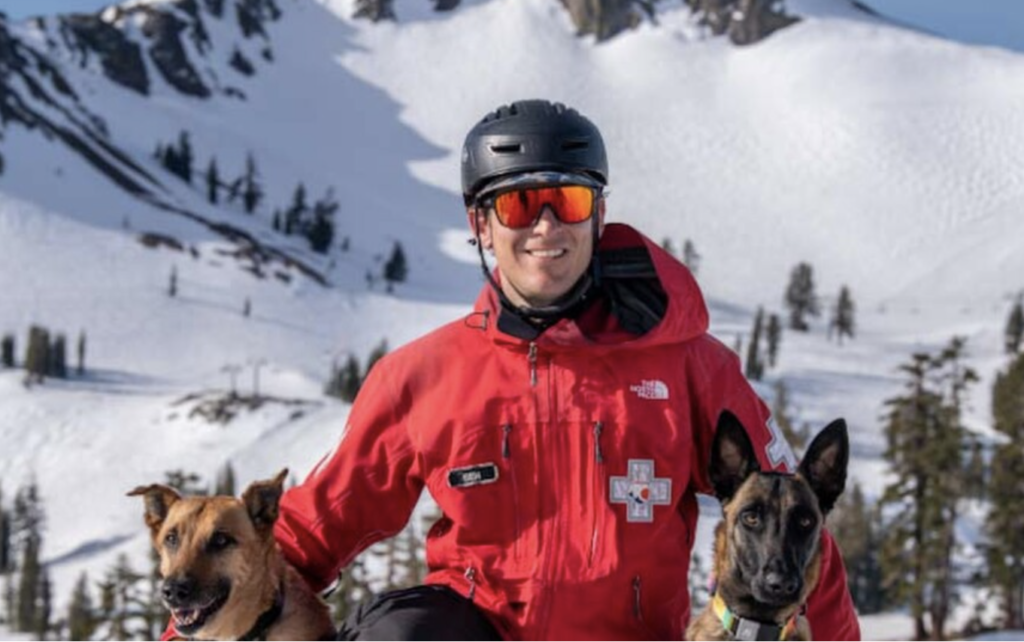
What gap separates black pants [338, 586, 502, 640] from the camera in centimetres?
528

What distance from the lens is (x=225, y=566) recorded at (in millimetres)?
5211

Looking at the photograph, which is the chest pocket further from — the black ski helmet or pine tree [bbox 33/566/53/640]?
pine tree [bbox 33/566/53/640]

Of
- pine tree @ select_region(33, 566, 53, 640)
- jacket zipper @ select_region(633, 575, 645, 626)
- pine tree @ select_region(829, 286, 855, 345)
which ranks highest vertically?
pine tree @ select_region(829, 286, 855, 345)

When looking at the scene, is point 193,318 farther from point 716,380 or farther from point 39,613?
point 716,380

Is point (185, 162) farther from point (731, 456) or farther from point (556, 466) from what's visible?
point (731, 456)

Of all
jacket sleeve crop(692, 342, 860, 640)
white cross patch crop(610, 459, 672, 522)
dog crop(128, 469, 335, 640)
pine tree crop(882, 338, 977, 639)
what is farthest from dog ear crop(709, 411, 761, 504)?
pine tree crop(882, 338, 977, 639)

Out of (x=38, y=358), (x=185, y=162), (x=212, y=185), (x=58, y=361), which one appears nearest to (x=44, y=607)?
(x=38, y=358)

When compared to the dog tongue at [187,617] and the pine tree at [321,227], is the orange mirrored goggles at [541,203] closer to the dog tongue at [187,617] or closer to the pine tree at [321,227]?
the dog tongue at [187,617]

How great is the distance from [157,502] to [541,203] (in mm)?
2389

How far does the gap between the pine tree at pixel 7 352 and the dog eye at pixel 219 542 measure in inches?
4193

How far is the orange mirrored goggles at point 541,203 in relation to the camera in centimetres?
595

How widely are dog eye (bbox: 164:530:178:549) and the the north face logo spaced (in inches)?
88.1

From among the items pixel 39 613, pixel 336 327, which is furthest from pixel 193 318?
pixel 39 613

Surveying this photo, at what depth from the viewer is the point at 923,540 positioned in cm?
4241
